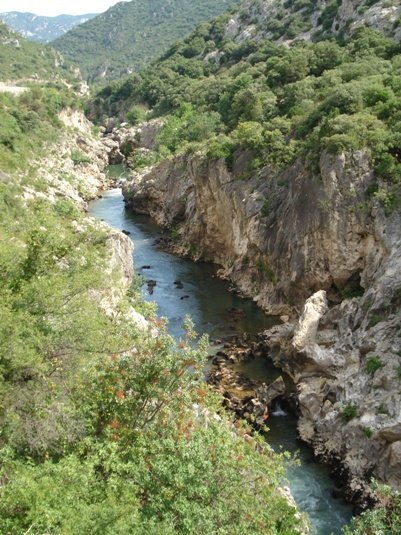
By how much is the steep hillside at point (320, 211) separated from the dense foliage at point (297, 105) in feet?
0.48

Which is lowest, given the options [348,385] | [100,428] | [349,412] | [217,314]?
[217,314]

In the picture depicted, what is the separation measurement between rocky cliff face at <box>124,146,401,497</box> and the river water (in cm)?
87

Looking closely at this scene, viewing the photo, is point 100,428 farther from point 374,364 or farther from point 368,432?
point 374,364

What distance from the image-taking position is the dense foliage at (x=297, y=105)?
34.5 meters

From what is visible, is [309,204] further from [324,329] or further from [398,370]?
[398,370]

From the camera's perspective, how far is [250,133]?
4688 centimetres

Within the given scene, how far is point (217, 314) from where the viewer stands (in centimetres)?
3825

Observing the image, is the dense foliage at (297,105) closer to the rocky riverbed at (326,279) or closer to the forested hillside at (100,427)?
the rocky riverbed at (326,279)

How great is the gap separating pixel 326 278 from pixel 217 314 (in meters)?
7.75

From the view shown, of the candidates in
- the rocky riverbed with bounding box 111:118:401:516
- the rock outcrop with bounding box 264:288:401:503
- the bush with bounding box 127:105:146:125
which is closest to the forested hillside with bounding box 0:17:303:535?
the rock outcrop with bounding box 264:288:401:503

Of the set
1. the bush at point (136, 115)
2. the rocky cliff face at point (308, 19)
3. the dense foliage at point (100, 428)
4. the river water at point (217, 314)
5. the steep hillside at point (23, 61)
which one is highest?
the rocky cliff face at point (308, 19)

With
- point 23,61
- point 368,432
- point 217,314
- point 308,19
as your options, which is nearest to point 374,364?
point 368,432

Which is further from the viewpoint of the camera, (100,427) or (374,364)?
(374,364)

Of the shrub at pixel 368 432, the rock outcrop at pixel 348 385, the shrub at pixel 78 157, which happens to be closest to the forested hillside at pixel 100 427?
the rock outcrop at pixel 348 385
